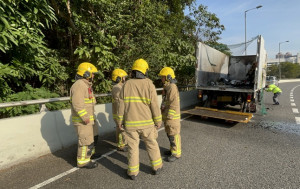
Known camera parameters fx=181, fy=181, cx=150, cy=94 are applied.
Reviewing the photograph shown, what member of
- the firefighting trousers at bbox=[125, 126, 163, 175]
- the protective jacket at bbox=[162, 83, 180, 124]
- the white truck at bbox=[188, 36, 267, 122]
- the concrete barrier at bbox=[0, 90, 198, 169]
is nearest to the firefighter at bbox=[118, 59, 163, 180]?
the firefighting trousers at bbox=[125, 126, 163, 175]

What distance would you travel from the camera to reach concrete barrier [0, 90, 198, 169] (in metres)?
3.09

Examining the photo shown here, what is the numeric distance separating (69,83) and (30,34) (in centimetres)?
308

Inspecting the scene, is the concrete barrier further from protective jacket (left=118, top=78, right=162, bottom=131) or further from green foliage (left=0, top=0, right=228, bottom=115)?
protective jacket (left=118, top=78, right=162, bottom=131)

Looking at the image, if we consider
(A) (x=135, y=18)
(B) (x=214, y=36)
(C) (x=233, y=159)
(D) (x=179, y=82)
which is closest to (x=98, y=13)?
(A) (x=135, y=18)

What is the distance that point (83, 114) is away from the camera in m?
2.96

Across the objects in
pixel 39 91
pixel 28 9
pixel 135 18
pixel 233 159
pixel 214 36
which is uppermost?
pixel 214 36

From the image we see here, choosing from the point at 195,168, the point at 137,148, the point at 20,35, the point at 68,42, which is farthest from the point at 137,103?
the point at 68,42

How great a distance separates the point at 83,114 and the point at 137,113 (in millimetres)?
908

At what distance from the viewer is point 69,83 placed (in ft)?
22.2

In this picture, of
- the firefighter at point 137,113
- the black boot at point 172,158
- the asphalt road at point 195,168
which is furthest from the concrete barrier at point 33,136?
the black boot at point 172,158

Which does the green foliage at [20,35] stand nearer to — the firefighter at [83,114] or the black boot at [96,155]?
the firefighter at [83,114]

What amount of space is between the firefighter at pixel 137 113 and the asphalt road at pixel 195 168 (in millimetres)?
351

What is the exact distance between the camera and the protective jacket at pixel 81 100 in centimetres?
296

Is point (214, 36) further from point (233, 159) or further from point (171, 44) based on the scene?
point (233, 159)
